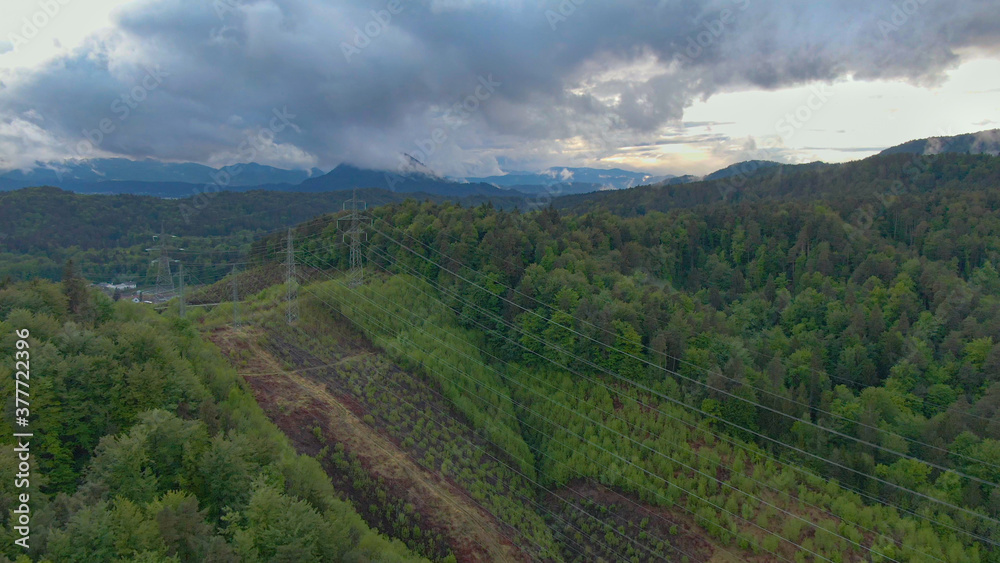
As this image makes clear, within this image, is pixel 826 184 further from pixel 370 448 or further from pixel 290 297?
pixel 370 448

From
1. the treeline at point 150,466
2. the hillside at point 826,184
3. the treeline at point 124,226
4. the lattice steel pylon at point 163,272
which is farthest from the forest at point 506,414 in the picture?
the hillside at point 826,184

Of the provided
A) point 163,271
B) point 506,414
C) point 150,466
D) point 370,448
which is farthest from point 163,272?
point 506,414

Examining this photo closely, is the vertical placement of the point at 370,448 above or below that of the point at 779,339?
below

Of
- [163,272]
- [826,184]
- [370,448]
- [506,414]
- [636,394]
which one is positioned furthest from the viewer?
[826,184]

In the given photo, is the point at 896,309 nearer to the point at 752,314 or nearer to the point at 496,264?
the point at 752,314

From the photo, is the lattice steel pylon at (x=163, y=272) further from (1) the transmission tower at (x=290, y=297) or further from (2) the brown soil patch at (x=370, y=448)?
(2) the brown soil patch at (x=370, y=448)

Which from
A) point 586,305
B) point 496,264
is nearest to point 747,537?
point 586,305

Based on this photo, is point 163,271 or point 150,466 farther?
point 163,271

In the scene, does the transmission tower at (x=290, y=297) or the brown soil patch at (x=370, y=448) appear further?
the transmission tower at (x=290, y=297)

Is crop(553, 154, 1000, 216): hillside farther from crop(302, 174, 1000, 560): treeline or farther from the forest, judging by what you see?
the forest
